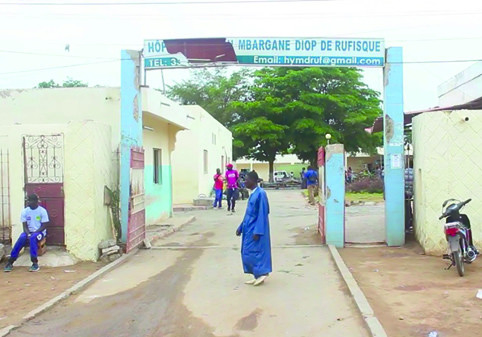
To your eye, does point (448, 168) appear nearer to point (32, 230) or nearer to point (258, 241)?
point (258, 241)

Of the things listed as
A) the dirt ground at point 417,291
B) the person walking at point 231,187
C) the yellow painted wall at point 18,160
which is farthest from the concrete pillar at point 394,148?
the person walking at point 231,187

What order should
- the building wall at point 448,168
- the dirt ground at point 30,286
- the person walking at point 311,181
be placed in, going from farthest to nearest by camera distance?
the person walking at point 311,181, the building wall at point 448,168, the dirt ground at point 30,286

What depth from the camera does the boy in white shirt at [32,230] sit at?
9.41 meters

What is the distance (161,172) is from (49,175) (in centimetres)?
707

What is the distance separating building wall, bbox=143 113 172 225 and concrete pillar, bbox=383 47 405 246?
6345 millimetres

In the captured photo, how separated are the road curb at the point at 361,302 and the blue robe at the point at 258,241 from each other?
1220 millimetres

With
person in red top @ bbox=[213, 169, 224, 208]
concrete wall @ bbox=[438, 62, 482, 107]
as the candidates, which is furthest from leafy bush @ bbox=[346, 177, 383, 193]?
person in red top @ bbox=[213, 169, 224, 208]

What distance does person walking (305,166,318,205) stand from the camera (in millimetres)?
22500

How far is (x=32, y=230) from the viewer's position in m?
9.50

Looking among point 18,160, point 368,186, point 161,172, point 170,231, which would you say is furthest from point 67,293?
point 368,186

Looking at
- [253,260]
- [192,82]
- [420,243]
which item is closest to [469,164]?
[420,243]

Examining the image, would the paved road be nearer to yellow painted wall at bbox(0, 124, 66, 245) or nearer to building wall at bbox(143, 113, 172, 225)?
yellow painted wall at bbox(0, 124, 66, 245)

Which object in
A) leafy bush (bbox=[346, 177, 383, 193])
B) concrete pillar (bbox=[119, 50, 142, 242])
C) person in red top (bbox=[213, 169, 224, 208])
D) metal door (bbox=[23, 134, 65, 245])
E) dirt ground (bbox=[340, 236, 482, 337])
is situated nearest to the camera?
dirt ground (bbox=[340, 236, 482, 337])

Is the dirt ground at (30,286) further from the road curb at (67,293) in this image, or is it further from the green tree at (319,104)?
the green tree at (319,104)
